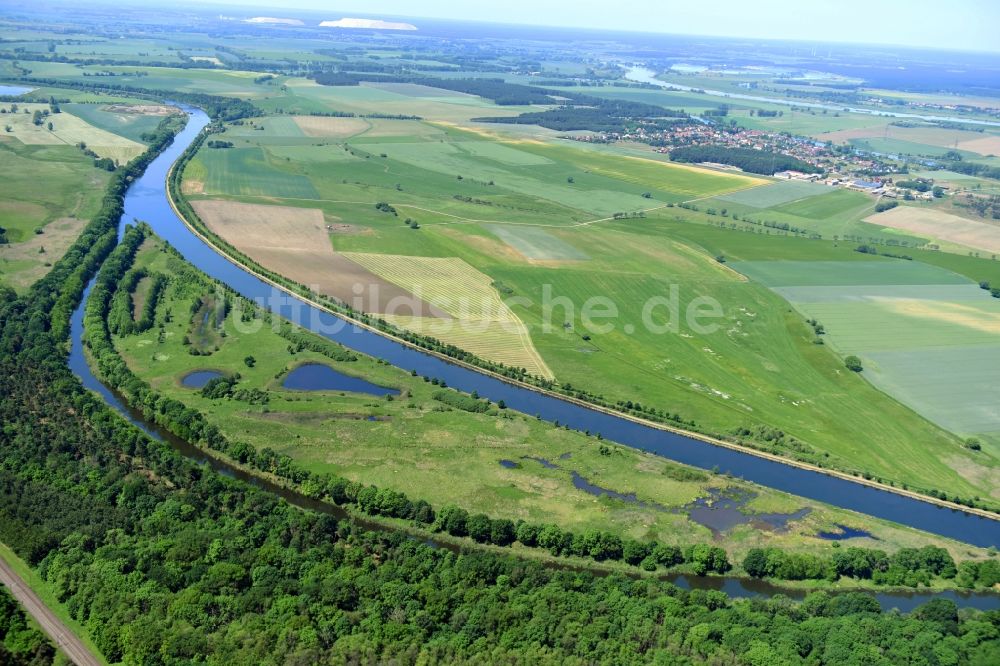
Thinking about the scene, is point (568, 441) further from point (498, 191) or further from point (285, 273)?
point (498, 191)

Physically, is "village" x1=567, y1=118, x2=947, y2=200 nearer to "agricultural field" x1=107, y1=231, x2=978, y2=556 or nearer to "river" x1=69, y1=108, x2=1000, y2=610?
"river" x1=69, y1=108, x2=1000, y2=610

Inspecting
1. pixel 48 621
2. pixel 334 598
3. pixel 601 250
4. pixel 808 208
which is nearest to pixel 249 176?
pixel 601 250

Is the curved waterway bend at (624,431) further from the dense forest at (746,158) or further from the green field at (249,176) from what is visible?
the dense forest at (746,158)

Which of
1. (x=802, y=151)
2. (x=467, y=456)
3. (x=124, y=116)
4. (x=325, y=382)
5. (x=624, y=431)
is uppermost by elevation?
(x=802, y=151)

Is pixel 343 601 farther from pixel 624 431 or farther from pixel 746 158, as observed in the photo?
pixel 746 158

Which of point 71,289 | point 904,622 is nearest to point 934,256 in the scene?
point 904,622

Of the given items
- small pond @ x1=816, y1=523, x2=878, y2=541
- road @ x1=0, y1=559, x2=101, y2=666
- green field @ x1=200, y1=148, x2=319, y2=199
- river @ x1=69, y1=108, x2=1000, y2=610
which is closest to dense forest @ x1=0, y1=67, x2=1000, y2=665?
road @ x1=0, y1=559, x2=101, y2=666

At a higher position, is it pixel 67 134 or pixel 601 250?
pixel 67 134
